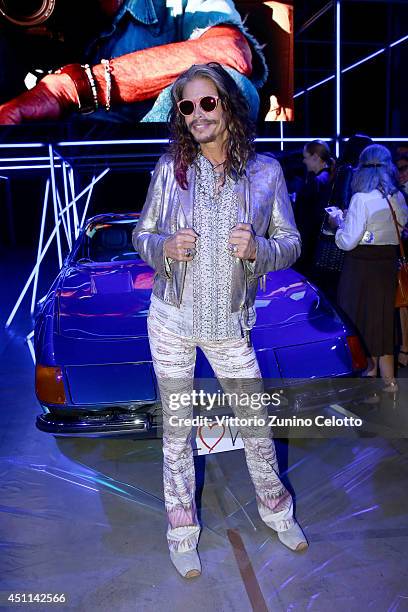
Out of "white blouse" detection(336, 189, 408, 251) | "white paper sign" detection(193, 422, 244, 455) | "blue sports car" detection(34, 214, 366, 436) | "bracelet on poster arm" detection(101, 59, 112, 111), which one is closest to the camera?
"white paper sign" detection(193, 422, 244, 455)

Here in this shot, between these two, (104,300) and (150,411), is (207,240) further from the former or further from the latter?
(104,300)

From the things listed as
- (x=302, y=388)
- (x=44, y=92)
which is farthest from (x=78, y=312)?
(x=44, y=92)

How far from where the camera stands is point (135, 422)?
9.23ft

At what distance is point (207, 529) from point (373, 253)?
227cm

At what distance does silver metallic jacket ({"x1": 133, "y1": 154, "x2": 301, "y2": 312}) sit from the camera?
80.2 inches

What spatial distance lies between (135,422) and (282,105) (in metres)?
6.27

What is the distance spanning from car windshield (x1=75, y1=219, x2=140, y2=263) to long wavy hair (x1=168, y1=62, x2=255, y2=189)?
8.60 ft

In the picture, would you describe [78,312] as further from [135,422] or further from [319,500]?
[319,500]

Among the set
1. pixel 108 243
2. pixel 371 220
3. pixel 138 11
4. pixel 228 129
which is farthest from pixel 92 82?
pixel 228 129

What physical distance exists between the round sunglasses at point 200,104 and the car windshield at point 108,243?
2.74 metres

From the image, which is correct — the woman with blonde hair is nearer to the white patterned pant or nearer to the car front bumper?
the car front bumper

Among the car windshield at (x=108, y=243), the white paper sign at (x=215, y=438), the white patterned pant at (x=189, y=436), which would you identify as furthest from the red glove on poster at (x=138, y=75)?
the white patterned pant at (x=189, y=436)

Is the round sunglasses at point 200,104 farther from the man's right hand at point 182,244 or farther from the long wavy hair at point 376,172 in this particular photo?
the long wavy hair at point 376,172

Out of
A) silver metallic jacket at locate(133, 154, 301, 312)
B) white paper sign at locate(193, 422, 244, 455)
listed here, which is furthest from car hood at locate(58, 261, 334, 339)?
silver metallic jacket at locate(133, 154, 301, 312)
